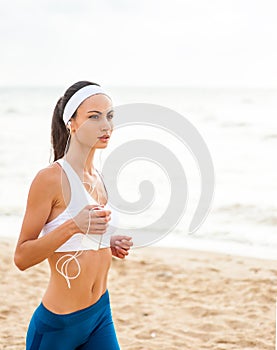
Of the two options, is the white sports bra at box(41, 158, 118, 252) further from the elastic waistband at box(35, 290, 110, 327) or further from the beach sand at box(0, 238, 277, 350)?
the beach sand at box(0, 238, 277, 350)

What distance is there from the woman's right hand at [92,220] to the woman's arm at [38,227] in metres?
0.07

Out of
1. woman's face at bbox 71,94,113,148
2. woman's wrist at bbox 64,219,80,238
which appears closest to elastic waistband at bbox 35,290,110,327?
woman's wrist at bbox 64,219,80,238

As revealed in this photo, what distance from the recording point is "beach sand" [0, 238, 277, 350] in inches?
191

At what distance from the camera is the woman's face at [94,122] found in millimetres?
2402

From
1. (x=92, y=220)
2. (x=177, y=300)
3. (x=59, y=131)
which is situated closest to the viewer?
(x=92, y=220)

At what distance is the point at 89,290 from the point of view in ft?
8.30

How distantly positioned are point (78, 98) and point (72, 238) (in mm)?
537

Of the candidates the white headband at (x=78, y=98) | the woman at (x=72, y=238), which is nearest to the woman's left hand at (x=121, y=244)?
the woman at (x=72, y=238)

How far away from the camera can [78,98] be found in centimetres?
243

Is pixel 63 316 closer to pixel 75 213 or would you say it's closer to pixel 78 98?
pixel 75 213

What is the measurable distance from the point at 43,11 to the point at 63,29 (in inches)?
76.0

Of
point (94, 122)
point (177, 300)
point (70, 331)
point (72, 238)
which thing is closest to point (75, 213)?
point (72, 238)

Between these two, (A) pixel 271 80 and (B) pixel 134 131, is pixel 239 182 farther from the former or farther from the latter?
(A) pixel 271 80

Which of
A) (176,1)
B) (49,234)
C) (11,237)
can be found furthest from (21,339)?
(176,1)
